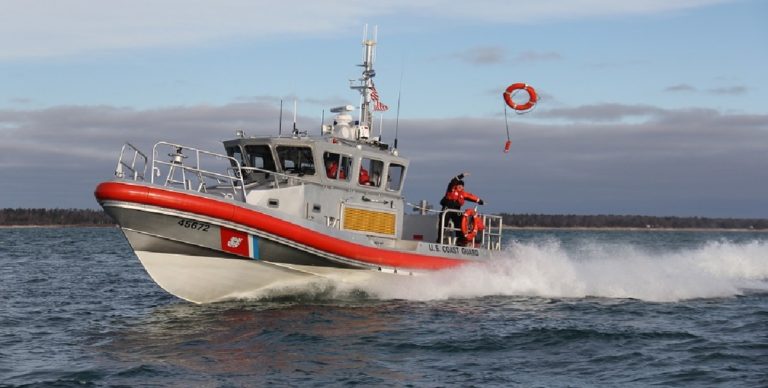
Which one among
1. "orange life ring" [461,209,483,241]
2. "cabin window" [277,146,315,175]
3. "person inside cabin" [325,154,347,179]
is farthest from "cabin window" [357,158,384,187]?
"orange life ring" [461,209,483,241]

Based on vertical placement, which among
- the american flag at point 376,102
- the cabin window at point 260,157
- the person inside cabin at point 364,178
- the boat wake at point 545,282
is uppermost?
the american flag at point 376,102

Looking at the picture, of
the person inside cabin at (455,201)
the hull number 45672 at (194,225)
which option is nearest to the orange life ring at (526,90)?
the person inside cabin at (455,201)

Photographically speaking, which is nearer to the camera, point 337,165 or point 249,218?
point 249,218

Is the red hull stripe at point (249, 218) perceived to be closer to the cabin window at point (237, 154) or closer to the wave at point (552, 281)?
the wave at point (552, 281)

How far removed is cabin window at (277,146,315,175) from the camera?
14.6 m

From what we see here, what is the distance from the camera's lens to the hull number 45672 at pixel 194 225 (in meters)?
12.7

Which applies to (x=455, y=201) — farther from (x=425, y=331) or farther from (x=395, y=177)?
(x=425, y=331)

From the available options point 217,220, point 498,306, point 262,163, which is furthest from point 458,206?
point 217,220

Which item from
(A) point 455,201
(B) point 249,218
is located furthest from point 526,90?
(B) point 249,218

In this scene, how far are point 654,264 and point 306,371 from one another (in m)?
13.1

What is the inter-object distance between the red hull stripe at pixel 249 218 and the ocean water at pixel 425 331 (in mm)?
609

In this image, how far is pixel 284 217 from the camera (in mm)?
13375

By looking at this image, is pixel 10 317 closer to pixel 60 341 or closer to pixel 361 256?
pixel 60 341

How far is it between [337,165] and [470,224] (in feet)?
10.9
